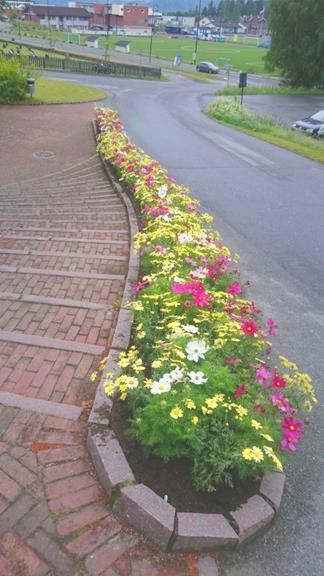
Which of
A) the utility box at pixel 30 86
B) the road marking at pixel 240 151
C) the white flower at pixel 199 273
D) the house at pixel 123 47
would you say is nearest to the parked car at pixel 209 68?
the house at pixel 123 47

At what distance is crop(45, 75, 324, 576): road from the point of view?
2.79 meters

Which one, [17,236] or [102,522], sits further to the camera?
[17,236]

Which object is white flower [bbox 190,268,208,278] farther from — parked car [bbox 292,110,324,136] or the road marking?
parked car [bbox 292,110,324,136]

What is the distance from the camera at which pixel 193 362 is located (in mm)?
3342

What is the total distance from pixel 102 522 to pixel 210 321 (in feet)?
5.93

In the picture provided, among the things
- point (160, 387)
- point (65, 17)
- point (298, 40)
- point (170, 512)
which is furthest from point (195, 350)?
point (65, 17)

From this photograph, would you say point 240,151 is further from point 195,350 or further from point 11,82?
point 195,350

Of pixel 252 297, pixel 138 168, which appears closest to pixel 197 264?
pixel 252 297

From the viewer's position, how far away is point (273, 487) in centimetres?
297

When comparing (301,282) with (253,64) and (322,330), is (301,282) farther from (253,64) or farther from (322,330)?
(253,64)

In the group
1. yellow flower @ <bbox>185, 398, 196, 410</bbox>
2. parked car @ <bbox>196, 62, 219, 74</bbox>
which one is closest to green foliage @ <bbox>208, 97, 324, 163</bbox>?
yellow flower @ <bbox>185, 398, 196, 410</bbox>

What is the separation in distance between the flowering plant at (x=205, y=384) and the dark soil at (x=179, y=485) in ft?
0.26

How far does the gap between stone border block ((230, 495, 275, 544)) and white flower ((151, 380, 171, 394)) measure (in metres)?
0.85

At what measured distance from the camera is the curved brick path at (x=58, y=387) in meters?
2.56
